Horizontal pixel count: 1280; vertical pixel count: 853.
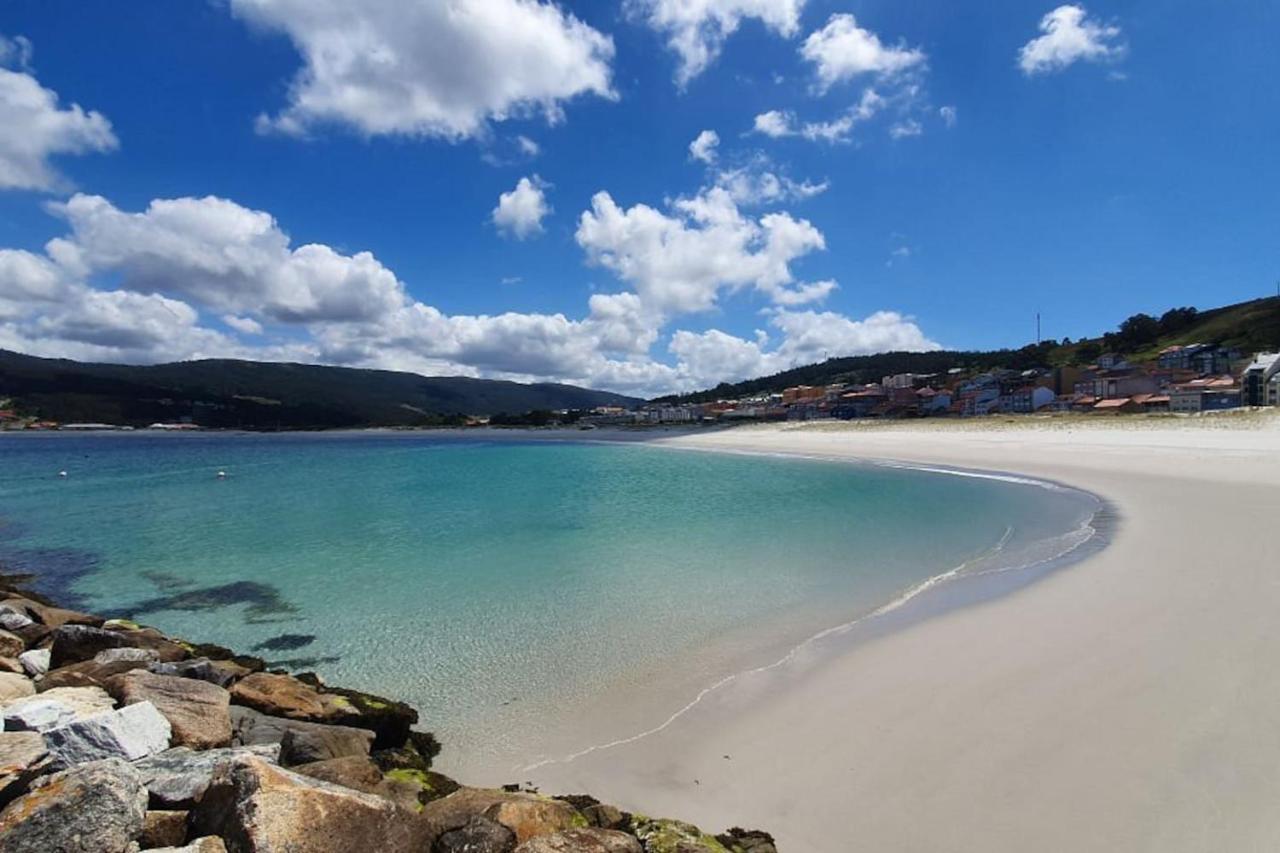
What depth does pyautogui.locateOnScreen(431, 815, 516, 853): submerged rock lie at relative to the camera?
3.40 meters

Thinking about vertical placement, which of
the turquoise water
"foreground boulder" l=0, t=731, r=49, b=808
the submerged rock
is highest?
"foreground boulder" l=0, t=731, r=49, b=808

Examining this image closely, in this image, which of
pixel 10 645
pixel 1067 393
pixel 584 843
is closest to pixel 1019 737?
pixel 584 843

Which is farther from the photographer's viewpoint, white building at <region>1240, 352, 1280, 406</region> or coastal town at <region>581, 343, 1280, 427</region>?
coastal town at <region>581, 343, 1280, 427</region>

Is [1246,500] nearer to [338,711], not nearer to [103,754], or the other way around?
[338,711]

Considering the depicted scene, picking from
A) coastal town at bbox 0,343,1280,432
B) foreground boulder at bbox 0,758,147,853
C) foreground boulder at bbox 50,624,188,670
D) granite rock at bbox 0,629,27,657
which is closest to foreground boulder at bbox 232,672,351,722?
foreground boulder at bbox 50,624,188,670

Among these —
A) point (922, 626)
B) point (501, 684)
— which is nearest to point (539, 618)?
point (501, 684)

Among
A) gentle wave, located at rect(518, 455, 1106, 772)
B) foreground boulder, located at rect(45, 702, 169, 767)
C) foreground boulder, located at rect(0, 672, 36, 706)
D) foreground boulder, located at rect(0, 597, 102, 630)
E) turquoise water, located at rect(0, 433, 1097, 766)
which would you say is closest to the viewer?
foreground boulder, located at rect(45, 702, 169, 767)

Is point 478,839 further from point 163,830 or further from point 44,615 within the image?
point 44,615

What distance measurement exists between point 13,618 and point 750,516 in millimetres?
15762

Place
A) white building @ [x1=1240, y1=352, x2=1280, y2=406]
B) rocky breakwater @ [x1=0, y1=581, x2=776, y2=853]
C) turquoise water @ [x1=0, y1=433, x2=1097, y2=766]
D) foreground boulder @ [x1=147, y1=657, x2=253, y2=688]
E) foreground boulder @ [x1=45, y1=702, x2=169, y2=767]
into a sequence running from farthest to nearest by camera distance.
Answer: white building @ [x1=1240, y1=352, x2=1280, y2=406] < turquoise water @ [x1=0, y1=433, x2=1097, y2=766] < foreground boulder @ [x1=147, y1=657, x2=253, y2=688] < foreground boulder @ [x1=45, y1=702, x2=169, y2=767] < rocky breakwater @ [x1=0, y1=581, x2=776, y2=853]

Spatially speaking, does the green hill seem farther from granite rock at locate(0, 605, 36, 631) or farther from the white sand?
granite rock at locate(0, 605, 36, 631)

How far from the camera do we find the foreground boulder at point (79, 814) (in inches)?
116

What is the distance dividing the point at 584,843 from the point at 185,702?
379 cm

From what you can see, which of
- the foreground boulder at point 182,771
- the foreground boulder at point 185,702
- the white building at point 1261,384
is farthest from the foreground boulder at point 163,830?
the white building at point 1261,384
